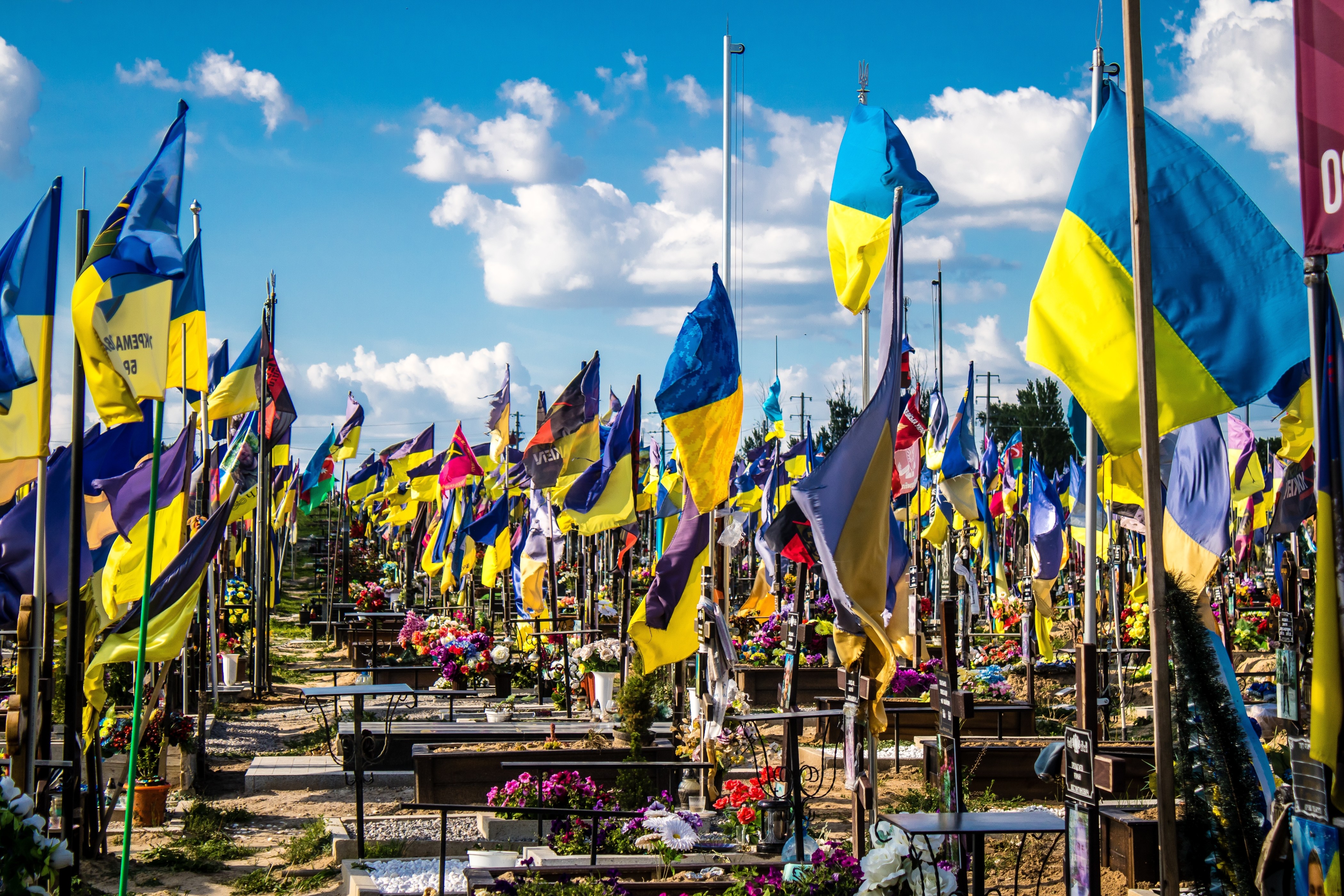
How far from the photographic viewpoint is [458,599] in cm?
3219

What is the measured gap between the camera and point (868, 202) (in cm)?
933

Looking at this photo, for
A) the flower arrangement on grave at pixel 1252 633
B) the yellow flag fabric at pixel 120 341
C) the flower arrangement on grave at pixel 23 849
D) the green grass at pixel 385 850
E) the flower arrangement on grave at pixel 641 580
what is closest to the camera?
the flower arrangement on grave at pixel 23 849

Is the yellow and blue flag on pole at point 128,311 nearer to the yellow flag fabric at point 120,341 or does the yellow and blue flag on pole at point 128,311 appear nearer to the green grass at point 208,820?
the yellow flag fabric at point 120,341

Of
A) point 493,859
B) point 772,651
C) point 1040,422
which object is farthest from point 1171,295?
point 1040,422

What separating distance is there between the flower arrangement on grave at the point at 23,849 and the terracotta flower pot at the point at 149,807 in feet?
21.5

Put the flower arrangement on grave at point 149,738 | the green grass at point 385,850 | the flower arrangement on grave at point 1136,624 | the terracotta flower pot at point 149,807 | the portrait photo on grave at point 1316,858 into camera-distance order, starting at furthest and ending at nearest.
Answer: the flower arrangement on grave at point 1136,624, the flower arrangement on grave at point 149,738, the terracotta flower pot at point 149,807, the green grass at point 385,850, the portrait photo on grave at point 1316,858

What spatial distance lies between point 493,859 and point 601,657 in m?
7.53

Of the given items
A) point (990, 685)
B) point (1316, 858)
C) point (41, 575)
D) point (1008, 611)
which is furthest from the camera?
point (1008, 611)

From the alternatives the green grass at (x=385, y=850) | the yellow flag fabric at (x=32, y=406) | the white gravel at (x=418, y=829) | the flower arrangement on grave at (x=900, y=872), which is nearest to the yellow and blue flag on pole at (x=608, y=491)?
the white gravel at (x=418, y=829)

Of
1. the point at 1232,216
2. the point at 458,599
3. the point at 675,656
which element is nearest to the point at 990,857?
the point at 675,656

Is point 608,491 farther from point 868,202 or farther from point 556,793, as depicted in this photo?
point 868,202

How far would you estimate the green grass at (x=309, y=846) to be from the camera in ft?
34.3

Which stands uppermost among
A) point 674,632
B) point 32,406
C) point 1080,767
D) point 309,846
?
point 32,406

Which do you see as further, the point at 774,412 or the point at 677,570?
the point at 774,412
